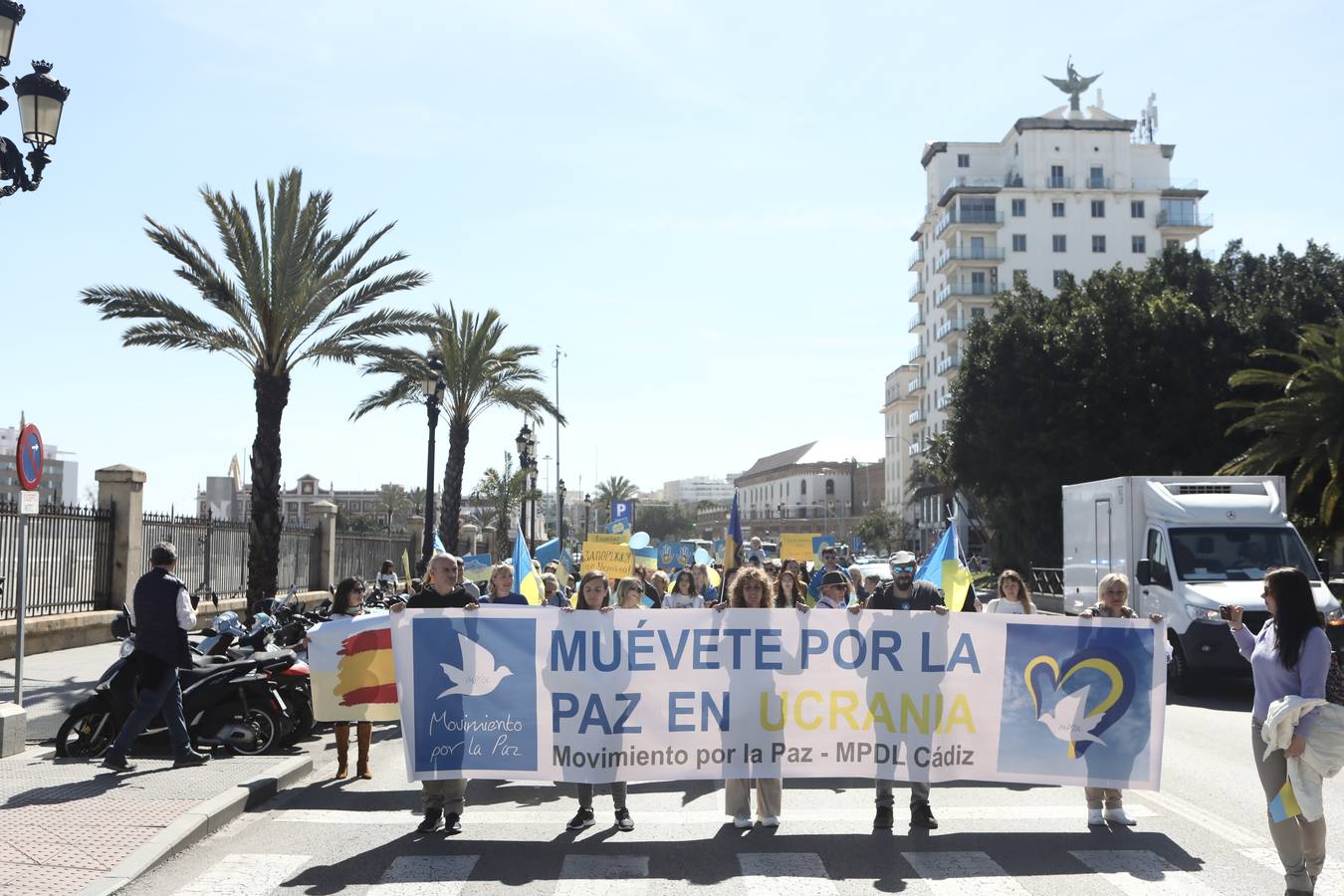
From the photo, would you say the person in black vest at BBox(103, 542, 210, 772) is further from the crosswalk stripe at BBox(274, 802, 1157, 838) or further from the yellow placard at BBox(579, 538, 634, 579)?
the yellow placard at BBox(579, 538, 634, 579)

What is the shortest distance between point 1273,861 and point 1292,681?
5.12ft

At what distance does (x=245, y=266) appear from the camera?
22.1 metres

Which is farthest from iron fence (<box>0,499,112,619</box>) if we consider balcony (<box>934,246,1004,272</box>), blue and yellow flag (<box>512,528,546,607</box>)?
balcony (<box>934,246,1004,272</box>)

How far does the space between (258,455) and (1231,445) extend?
28.6 metres

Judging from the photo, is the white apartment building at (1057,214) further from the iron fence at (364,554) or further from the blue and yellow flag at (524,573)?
the blue and yellow flag at (524,573)

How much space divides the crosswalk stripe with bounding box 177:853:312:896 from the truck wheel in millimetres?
11815

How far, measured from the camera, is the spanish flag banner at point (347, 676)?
1001 cm

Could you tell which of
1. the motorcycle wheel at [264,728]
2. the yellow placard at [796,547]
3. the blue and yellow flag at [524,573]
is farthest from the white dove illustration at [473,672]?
the yellow placard at [796,547]

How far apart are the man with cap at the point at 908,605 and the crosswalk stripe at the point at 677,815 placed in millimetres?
298

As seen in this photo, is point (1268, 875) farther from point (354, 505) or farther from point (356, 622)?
point (354, 505)

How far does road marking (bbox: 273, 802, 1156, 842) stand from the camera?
8492mm

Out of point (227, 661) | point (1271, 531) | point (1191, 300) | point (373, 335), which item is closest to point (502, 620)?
point (227, 661)

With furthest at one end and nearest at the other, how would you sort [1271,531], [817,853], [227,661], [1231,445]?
1. [1231,445]
2. [1271,531]
3. [227,661]
4. [817,853]

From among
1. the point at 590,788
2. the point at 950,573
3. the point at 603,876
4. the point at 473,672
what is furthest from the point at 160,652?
the point at 950,573
